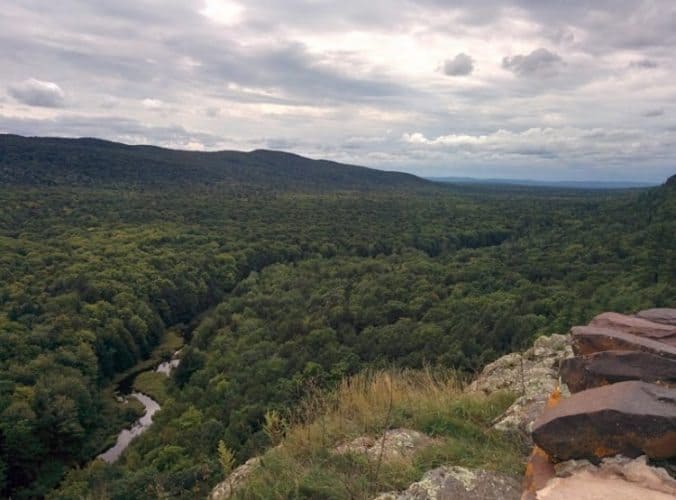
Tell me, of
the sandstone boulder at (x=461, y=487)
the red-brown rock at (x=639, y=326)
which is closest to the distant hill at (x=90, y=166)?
the sandstone boulder at (x=461, y=487)

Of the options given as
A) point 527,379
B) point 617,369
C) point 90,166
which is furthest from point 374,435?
point 90,166

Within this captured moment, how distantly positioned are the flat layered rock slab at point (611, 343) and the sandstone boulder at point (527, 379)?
104cm

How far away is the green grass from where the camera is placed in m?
5.20

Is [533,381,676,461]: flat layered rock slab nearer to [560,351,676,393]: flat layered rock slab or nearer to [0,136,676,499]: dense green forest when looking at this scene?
[560,351,676,393]: flat layered rock slab

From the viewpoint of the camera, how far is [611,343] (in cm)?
556

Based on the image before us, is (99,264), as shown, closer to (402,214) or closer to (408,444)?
(408,444)

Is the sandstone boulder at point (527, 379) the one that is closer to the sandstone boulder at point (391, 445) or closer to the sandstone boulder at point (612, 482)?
the sandstone boulder at point (391, 445)

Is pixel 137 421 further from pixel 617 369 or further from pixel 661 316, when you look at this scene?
pixel 617 369

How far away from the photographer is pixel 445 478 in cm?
498

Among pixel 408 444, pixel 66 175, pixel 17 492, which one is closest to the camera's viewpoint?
pixel 408 444

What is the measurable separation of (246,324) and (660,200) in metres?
66.8

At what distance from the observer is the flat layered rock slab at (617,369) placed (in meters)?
4.94

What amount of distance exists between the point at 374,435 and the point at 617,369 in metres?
3.02

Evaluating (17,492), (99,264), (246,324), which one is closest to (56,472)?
(17,492)
